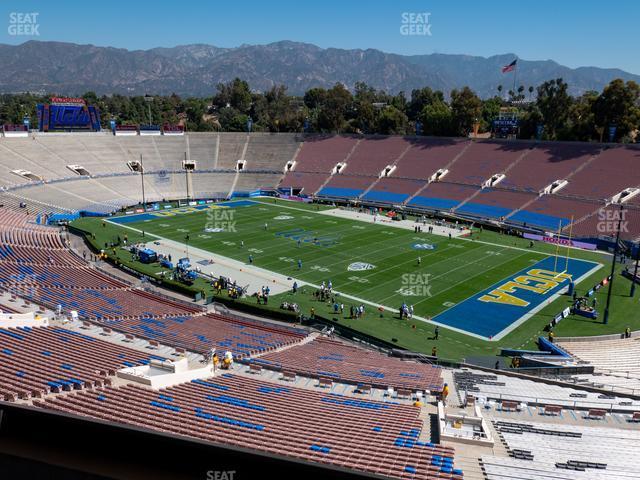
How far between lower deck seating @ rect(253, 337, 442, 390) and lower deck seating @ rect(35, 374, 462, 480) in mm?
2663

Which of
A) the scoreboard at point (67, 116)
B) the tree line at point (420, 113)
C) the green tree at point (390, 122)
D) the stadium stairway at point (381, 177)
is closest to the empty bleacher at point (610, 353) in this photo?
the stadium stairway at point (381, 177)

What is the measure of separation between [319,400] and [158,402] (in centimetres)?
561

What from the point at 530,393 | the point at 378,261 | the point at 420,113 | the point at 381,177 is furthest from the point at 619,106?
the point at 530,393

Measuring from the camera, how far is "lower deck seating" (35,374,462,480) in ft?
35.3

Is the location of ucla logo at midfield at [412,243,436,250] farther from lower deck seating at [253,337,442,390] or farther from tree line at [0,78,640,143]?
tree line at [0,78,640,143]

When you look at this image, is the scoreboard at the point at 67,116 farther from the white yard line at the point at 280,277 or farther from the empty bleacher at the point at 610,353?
the empty bleacher at the point at 610,353

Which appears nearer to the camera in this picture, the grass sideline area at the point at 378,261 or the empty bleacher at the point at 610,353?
the empty bleacher at the point at 610,353

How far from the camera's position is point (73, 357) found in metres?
17.5

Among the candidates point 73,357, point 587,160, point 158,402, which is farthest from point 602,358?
point 587,160

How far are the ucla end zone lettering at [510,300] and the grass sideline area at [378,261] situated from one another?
802 millimetres

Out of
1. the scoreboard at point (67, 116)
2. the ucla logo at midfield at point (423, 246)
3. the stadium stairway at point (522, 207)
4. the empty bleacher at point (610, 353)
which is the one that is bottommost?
the empty bleacher at point (610, 353)

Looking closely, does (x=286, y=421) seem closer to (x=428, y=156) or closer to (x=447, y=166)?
(x=447, y=166)

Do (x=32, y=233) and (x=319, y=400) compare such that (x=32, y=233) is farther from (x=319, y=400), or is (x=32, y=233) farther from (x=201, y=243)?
(x=319, y=400)

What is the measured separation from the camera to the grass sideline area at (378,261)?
97.6ft
